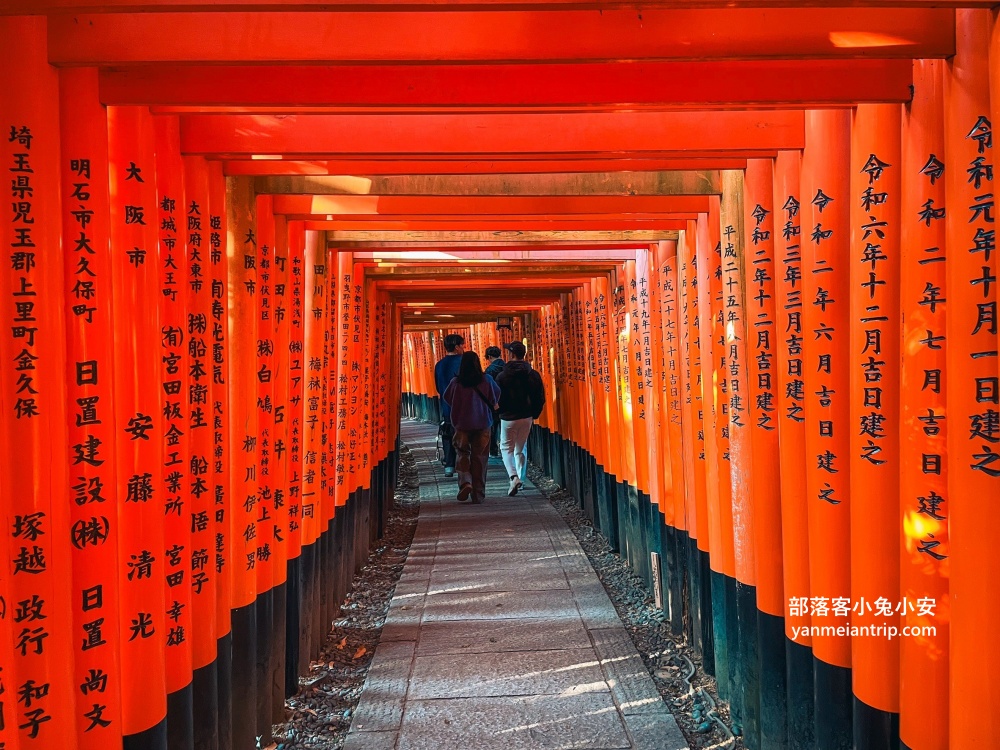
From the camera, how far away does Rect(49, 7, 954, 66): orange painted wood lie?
2.07 m

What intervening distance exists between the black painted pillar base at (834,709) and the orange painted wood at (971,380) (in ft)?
2.40

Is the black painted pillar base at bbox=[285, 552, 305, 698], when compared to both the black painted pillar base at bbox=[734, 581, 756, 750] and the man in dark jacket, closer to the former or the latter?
the black painted pillar base at bbox=[734, 581, 756, 750]

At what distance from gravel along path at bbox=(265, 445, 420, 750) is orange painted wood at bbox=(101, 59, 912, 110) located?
3103mm

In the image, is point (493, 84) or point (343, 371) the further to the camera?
point (343, 371)

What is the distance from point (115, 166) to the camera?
8.23ft

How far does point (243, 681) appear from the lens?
3.69 meters

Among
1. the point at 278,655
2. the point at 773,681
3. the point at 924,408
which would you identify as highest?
the point at 924,408

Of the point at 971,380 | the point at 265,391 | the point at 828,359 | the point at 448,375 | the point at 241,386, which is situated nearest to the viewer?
the point at 971,380

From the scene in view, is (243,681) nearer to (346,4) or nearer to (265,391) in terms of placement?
(265,391)

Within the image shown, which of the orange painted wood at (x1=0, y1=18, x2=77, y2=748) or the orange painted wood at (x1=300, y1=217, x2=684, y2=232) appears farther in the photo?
the orange painted wood at (x1=300, y1=217, x2=684, y2=232)

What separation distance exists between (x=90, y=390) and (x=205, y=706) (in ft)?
5.03

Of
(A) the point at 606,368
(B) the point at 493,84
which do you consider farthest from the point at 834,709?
(A) the point at 606,368

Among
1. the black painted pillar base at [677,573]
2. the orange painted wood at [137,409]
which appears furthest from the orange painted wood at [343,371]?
the orange painted wood at [137,409]

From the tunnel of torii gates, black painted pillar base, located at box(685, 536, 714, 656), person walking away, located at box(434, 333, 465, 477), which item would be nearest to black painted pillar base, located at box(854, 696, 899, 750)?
the tunnel of torii gates
